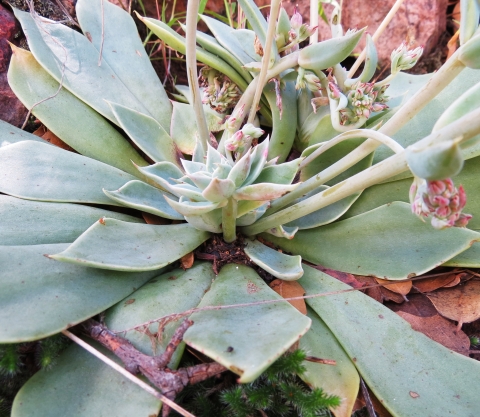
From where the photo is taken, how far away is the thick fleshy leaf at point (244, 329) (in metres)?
0.77

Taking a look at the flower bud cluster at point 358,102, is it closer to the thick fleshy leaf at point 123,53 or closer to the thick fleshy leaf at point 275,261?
the thick fleshy leaf at point 275,261

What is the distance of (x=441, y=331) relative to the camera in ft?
4.08

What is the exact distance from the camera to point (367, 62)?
4.23 feet

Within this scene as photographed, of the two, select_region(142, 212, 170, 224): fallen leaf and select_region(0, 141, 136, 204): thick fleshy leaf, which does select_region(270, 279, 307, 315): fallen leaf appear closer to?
select_region(142, 212, 170, 224): fallen leaf

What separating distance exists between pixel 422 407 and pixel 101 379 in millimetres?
789

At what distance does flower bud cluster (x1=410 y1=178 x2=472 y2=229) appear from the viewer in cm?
80

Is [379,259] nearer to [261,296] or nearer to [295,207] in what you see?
[295,207]

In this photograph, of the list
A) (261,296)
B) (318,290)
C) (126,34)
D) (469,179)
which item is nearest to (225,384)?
(261,296)

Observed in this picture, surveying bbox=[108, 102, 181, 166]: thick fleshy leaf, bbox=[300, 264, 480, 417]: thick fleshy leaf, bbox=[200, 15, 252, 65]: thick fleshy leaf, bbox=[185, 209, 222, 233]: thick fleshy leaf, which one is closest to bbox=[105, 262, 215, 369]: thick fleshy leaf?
bbox=[185, 209, 222, 233]: thick fleshy leaf

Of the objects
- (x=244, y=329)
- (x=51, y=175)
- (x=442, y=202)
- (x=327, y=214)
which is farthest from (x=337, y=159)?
(x=51, y=175)

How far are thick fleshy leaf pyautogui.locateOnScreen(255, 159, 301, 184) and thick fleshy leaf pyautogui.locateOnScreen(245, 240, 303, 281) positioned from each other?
0.80ft

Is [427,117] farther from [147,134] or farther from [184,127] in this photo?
[147,134]

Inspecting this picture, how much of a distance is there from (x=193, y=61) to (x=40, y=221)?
0.67 metres

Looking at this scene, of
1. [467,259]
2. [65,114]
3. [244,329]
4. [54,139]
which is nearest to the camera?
[244,329]
